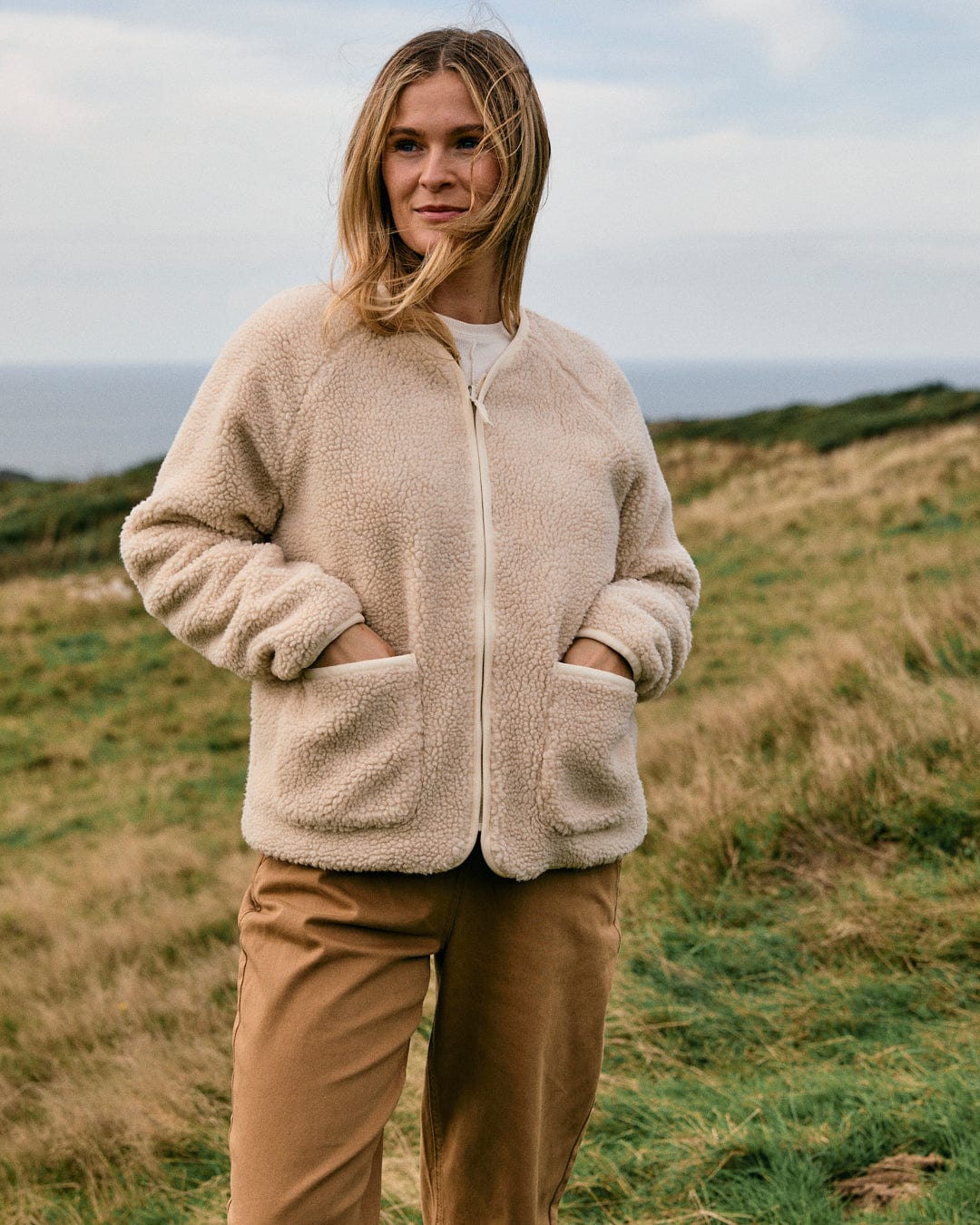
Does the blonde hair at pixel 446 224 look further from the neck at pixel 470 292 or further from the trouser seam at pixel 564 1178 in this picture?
the trouser seam at pixel 564 1178

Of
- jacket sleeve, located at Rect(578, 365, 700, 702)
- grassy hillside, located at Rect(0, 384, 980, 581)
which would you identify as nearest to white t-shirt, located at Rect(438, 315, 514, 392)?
jacket sleeve, located at Rect(578, 365, 700, 702)

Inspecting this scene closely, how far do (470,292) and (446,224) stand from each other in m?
0.17

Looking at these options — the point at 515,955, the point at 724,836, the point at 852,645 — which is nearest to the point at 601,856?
the point at 515,955

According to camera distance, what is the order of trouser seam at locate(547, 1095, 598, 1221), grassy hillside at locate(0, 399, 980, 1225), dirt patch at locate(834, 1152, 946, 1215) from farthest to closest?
grassy hillside at locate(0, 399, 980, 1225)
dirt patch at locate(834, 1152, 946, 1215)
trouser seam at locate(547, 1095, 598, 1221)

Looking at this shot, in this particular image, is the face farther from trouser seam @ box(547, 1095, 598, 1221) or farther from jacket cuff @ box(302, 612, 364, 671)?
trouser seam @ box(547, 1095, 598, 1221)

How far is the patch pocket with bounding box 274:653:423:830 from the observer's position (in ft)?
5.80

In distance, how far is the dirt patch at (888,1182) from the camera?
2.26 metres

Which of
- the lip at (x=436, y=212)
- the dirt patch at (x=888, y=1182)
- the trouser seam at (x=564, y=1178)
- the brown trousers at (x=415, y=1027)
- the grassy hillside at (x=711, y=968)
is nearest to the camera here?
the brown trousers at (x=415, y=1027)

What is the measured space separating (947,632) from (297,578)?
5078 millimetres

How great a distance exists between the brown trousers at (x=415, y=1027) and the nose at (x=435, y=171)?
1122 millimetres

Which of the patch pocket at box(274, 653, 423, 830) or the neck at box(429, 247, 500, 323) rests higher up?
the neck at box(429, 247, 500, 323)

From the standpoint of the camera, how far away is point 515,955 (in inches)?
74.8

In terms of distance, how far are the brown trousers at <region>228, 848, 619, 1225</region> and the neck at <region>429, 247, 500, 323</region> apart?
963 millimetres

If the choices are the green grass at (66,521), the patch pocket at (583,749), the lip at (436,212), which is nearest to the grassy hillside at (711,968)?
the patch pocket at (583,749)
